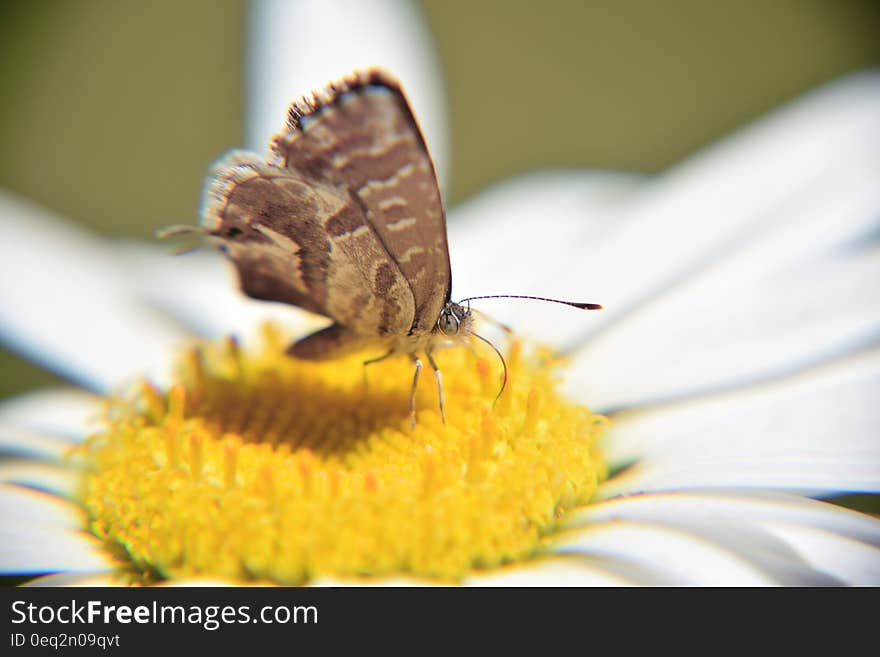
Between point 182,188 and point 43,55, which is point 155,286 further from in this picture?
point 43,55

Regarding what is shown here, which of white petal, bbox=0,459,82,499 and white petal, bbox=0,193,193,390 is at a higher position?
white petal, bbox=0,193,193,390

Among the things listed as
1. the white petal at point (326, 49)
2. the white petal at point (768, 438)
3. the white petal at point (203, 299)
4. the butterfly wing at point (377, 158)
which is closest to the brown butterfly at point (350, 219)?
the butterfly wing at point (377, 158)

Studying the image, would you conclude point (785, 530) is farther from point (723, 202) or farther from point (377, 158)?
point (723, 202)

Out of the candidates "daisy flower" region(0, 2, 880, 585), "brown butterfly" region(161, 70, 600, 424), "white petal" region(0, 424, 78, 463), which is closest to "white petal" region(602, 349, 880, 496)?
"daisy flower" region(0, 2, 880, 585)

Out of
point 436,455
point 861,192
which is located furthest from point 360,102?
point 861,192

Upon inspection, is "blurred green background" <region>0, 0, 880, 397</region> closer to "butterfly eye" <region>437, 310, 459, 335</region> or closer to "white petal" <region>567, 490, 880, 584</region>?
"butterfly eye" <region>437, 310, 459, 335</region>

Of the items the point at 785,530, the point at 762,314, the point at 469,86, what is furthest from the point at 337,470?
the point at 469,86
